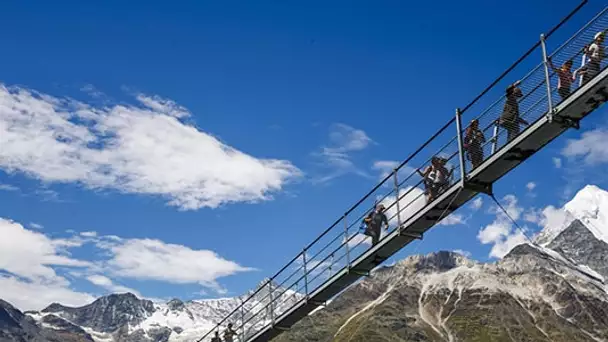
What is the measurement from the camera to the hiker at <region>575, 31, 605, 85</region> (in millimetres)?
23734

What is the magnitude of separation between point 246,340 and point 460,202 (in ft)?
64.5

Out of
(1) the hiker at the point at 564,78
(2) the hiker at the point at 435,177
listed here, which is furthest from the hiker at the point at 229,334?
(1) the hiker at the point at 564,78

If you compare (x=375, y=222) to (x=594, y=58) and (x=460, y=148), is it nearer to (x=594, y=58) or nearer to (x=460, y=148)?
(x=460, y=148)

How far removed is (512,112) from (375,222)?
894cm

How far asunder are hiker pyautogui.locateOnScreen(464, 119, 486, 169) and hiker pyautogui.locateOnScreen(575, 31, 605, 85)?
4.65m

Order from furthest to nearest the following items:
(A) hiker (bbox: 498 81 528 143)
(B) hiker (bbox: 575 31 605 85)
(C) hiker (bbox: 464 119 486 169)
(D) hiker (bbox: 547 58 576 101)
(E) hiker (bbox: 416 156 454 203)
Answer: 1. (E) hiker (bbox: 416 156 454 203)
2. (C) hiker (bbox: 464 119 486 169)
3. (A) hiker (bbox: 498 81 528 143)
4. (D) hiker (bbox: 547 58 576 101)
5. (B) hiker (bbox: 575 31 605 85)

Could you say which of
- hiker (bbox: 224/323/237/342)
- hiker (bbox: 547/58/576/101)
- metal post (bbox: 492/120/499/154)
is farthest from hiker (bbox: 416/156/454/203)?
hiker (bbox: 224/323/237/342)

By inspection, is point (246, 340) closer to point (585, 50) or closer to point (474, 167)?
point (474, 167)

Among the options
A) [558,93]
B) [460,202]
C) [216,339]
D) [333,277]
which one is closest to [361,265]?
[333,277]

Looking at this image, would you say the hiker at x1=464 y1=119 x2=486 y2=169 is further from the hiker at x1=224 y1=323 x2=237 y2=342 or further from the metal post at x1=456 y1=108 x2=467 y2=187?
the hiker at x1=224 y1=323 x2=237 y2=342

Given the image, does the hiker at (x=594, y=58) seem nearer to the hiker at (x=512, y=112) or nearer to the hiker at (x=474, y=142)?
the hiker at (x=512, y=112)

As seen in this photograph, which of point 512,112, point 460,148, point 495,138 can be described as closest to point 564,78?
point 512,112

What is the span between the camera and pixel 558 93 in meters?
25.0

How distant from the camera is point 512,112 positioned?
2650cm
